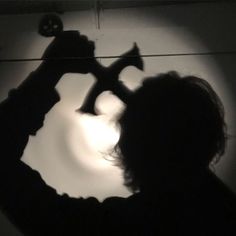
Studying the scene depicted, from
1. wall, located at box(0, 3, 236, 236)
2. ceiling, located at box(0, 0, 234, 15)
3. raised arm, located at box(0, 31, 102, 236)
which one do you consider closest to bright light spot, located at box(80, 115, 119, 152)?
wall, located at box(0, 3, 236, 236)

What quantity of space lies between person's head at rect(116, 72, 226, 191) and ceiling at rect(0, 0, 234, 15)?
10.0 inches

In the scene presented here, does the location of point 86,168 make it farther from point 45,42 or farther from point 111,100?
point 45,42

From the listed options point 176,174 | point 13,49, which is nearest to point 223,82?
point 176,174

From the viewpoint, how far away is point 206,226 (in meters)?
0.99

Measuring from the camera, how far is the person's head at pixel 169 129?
104 cm

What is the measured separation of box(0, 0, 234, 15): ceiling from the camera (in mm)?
1133

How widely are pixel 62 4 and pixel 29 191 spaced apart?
61 cm

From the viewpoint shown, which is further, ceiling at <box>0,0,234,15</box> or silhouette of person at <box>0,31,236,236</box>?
ceiling at <box>0,0,234,15</box>

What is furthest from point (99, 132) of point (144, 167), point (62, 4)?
point (62, 4)

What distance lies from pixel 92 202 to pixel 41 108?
1.09 feet

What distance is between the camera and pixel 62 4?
114cm

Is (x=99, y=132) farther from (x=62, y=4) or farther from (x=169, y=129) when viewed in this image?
(x=62, y=4)

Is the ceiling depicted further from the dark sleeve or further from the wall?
the dark sleeve

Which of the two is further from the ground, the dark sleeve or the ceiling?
the ceiling
